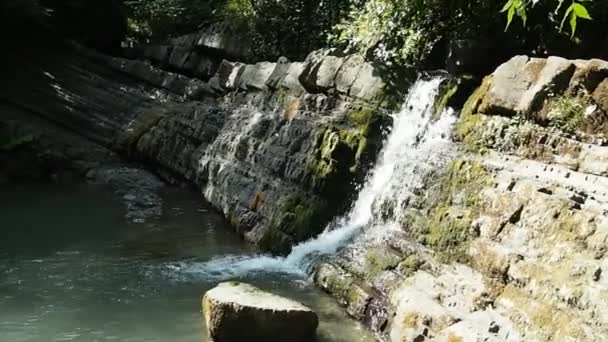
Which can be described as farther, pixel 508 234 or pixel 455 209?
pixel 455 209

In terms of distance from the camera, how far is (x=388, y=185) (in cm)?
794

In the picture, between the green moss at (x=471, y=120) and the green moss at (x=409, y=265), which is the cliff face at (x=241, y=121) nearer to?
the green moss at (x=471, y=120)

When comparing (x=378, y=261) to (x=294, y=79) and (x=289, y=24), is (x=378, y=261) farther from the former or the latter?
(x=289, y=24)

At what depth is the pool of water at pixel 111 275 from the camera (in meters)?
6.27

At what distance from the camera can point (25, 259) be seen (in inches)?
328

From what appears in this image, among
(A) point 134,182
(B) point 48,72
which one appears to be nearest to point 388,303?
(A) point 134,182

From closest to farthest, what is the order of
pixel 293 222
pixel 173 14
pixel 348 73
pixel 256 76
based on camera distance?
pixel 293 222, pixel 348 73, pixel 256 76, pixel 173 14

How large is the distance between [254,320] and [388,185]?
8.71 ft

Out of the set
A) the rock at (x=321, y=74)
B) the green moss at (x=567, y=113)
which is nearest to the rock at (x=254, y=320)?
the green moss at (x=567, y=113)

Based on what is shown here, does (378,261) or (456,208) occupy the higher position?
(456,208)

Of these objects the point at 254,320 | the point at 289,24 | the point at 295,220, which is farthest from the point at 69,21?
the point at 254,320

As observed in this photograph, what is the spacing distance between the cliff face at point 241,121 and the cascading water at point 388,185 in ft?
0.75

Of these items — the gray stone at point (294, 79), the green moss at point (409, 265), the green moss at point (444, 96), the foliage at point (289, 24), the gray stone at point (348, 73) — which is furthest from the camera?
the foliage at point (289, 24)

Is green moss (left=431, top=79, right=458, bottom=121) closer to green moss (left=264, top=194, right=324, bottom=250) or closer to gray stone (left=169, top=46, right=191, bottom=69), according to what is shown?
green moss (left=264, top=194, right=324, bottom=250)
